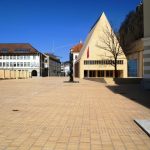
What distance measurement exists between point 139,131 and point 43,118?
3564 mm

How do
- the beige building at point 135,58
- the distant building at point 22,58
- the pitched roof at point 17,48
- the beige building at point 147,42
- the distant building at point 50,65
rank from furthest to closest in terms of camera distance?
the distant building at point 50,65 → the pitched roof at point 17,48 → the distant building at point 22,58 → the beige building at point 135,58 → the beige building at point 147,42

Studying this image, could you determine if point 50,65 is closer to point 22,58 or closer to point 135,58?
point 22,58

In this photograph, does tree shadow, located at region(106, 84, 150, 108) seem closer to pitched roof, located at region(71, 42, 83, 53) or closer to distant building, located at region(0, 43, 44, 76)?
distant building, located at region(0, 43, 44, 76)

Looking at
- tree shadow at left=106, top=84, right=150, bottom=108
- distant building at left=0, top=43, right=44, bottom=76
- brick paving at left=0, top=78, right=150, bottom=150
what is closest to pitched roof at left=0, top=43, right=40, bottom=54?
distant building at left=0, top=43, right=44, bottom=76

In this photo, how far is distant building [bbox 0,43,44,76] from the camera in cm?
13338

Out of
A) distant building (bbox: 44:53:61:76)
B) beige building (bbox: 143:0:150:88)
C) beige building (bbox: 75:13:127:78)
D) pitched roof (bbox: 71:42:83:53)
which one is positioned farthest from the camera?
distant building (bbox: 44:53:61:76)

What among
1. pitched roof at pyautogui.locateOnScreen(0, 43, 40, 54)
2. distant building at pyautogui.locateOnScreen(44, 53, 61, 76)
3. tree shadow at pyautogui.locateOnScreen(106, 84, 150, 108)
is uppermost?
pitched roof at pyautogui.locateOnScreen(0, 43, 40, 54)

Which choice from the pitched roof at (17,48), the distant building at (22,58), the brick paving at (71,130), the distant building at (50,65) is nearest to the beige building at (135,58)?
the distant building at (22,58)

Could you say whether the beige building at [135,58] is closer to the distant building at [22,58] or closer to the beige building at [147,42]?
the distant building at [22,58]

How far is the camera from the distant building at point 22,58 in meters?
133

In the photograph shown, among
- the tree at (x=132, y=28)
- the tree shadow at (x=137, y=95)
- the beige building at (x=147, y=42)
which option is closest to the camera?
the tree shadow at (x=137, y=95)

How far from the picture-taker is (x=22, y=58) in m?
135

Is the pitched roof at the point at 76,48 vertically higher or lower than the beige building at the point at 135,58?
higher

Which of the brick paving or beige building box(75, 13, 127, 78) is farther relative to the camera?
beige building box(75, 13, 127, 78)
